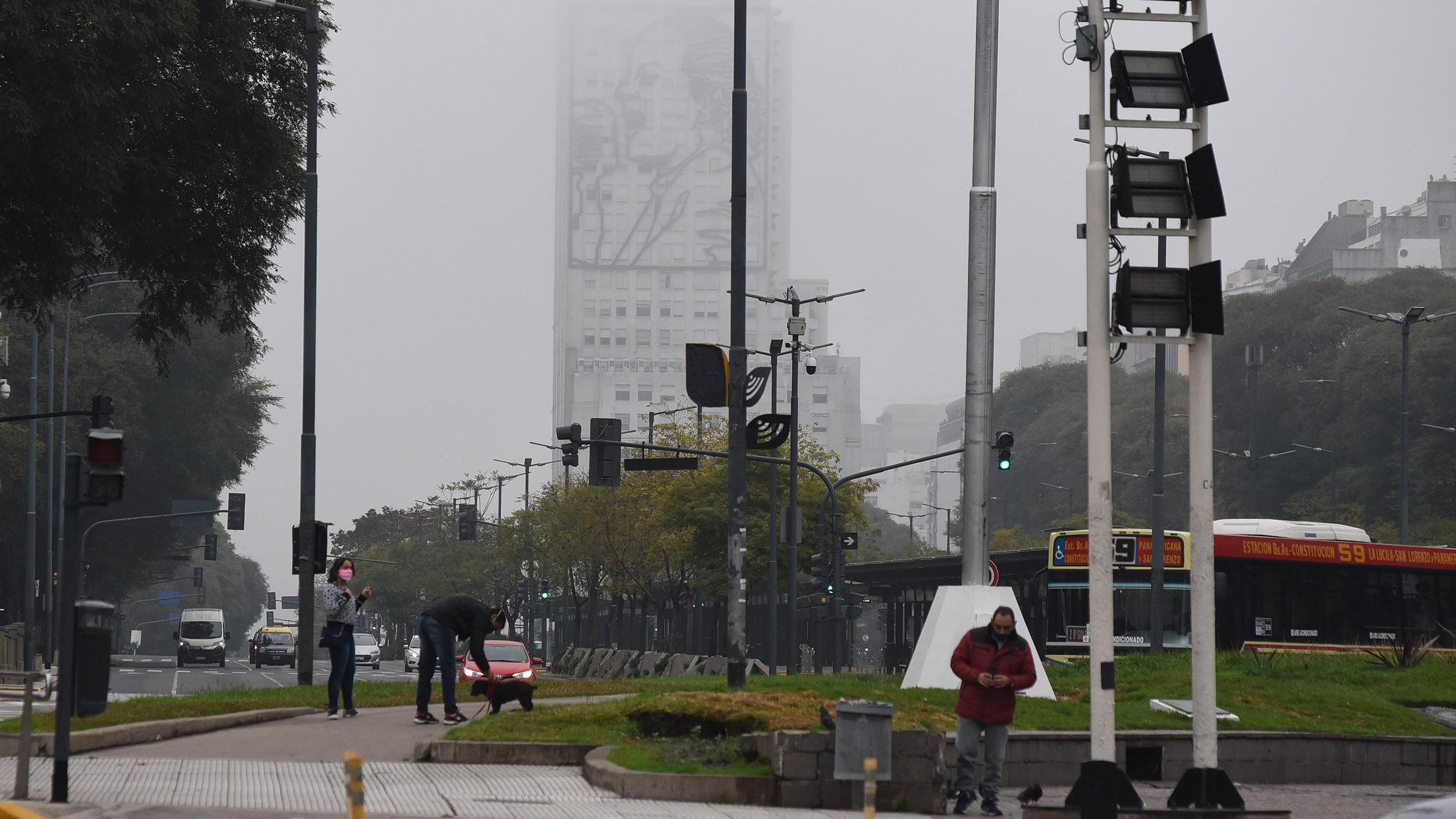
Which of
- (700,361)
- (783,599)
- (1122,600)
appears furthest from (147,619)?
(700,361)

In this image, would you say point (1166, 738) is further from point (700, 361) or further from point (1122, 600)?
point (1122, 600)

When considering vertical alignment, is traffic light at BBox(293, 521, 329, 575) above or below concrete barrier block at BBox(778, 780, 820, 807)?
above

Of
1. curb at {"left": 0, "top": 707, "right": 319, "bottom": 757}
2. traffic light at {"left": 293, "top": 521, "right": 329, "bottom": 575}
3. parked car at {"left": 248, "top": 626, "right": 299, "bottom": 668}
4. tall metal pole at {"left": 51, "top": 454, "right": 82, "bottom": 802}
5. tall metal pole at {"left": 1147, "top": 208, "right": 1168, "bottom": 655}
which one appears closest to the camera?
tall metal pole at {"left": 51, "top": 454, "right": 82, "bottom": 802}

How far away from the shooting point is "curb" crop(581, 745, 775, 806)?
12.3 metres

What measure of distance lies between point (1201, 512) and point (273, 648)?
63.6 m

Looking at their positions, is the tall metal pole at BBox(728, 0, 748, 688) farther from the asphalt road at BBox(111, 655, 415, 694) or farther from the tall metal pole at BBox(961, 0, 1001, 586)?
the asphalt road at BBox(111, 655, 415, 694)

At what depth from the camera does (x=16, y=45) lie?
21.9 metres

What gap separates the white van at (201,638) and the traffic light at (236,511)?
14338 millimetres

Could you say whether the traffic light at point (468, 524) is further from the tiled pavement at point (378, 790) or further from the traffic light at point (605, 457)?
the tiled pavement at point (378, 790)

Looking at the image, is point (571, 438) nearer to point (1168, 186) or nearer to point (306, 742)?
point (306, 742)

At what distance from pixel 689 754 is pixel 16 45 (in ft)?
45.4

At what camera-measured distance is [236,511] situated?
57781 mm

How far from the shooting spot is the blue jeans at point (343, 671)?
1814 cm

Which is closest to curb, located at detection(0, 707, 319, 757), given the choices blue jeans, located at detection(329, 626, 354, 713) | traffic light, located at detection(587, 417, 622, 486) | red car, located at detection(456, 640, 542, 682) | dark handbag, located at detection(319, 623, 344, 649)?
blue jeans, located at detection(329, 626, 354, 713)
